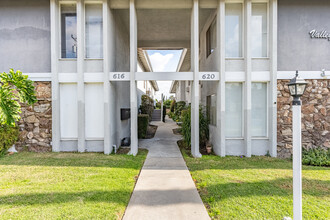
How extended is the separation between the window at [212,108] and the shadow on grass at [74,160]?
10.4 ft

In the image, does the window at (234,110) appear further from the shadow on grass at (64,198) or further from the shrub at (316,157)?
the shadow on grass at (64,198)

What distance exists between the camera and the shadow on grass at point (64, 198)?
10.9 ft

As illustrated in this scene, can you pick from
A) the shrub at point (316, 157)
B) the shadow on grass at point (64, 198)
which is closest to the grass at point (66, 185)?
the shadow on grass at point (64, 198)

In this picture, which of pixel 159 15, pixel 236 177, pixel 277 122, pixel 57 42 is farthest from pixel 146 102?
pixel 236 177

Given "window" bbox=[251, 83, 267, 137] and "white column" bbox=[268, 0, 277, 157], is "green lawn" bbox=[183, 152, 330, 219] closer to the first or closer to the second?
"white column" bbox=[268, 0, 277, 157]

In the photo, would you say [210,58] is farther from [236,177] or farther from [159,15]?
[236,177]

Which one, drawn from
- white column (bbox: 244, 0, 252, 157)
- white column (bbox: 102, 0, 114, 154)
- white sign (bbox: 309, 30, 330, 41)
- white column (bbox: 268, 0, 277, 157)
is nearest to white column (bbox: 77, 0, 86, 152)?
white column (bbox: 102, 0, 114, 154)

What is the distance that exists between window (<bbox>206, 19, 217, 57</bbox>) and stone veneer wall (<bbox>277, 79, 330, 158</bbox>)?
289 cm

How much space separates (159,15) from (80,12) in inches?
131

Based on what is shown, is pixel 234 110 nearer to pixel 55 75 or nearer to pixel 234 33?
pixel 234 33

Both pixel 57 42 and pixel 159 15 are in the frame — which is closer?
pixel 57 42

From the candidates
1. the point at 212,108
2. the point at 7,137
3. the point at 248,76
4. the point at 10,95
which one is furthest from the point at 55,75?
the point at 248,76

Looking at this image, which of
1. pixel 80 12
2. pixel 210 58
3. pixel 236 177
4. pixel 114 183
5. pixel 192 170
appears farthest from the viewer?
pixel 210 58

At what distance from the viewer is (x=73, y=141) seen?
662cm
